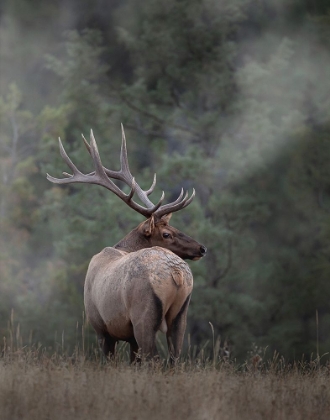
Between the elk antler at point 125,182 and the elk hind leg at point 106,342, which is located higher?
the elk antler at point 125,182

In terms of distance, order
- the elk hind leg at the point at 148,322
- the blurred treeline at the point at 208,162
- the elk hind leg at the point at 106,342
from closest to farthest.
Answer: the elk hind leg at the point at 148,322 → the elk hind leg at the point at 106,342 → the blurred treeline at the point at 208,162

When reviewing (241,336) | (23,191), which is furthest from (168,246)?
(23,191)

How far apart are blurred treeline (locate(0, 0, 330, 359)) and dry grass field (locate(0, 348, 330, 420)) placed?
1552 centimetres

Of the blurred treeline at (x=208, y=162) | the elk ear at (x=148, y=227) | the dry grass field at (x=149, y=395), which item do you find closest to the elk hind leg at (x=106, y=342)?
the elk ear at (x=148, y=227)

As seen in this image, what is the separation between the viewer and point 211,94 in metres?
24.8

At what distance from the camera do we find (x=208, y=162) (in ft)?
74.6

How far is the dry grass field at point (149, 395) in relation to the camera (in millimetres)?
5449

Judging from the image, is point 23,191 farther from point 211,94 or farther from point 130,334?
point 130,334

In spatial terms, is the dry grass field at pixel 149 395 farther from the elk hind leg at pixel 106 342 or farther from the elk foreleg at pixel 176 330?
the elk hind leg at pixel 106 342

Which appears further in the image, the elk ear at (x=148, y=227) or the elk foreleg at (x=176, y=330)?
the elk ear at (x=148, y=227)

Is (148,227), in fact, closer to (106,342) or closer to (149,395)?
(106,342)

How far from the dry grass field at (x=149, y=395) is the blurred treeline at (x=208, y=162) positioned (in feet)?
50.9

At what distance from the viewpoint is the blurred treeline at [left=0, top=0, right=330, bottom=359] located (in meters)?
22.9

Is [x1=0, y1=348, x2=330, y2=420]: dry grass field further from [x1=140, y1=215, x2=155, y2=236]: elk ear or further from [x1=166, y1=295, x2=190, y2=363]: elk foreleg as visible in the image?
[x1=140, y1=215, x2=155, y2=236]: elk ear
